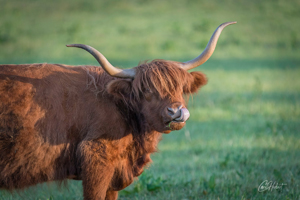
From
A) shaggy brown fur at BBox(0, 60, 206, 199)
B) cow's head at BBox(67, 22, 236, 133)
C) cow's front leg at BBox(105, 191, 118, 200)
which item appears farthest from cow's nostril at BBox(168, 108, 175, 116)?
cow's front leg at BBox(105, 191, 118, 200)

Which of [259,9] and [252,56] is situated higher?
[259,9]

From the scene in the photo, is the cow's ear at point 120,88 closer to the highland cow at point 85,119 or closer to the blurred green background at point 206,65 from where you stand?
the highland cow at point 85,119

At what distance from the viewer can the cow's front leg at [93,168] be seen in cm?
409

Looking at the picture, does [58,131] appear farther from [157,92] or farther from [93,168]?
[157,92]

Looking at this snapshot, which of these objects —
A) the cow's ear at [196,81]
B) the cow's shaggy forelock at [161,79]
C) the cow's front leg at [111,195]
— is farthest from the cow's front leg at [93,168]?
the cow's ear at [196,81]

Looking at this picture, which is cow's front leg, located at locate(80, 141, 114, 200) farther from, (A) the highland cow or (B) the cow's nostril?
(B) the cow's nostril

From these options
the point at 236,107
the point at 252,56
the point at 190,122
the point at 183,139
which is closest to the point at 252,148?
the point at 183,139

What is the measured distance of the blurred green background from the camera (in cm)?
545

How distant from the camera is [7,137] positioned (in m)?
3.96

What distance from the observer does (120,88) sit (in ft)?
14.1

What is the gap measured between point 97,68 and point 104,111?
28.4 inches

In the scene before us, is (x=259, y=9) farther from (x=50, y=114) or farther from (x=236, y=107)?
(x=50, y=114)

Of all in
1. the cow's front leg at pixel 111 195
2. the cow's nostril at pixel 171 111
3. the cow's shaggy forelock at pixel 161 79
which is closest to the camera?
the cow's nostril at pixel 171 111

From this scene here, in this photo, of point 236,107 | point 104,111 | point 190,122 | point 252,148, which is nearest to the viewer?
point 104,111
